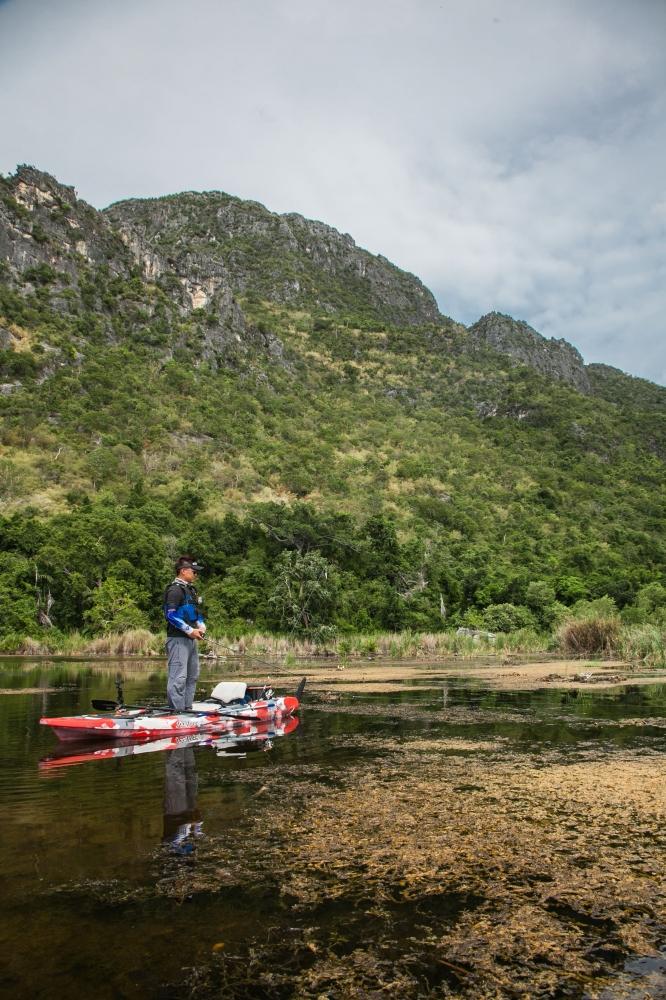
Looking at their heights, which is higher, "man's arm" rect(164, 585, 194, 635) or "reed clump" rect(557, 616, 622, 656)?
"man's arm" rect(164, 585, 194, 635)

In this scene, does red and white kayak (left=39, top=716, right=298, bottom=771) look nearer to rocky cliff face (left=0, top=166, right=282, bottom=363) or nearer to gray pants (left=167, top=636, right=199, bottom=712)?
gray pants (left=167, top=636, right=199, bottom=712)

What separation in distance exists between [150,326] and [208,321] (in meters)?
8.83

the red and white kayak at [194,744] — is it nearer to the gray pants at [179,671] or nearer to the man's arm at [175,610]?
the gray pants at [179,671]

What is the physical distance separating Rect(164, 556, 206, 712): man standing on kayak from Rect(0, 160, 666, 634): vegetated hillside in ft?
72.9

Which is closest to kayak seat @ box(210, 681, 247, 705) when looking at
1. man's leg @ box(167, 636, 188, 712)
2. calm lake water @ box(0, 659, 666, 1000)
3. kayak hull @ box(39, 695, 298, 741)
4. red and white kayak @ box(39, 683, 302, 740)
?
red and white kayak @ box(39, 683, 302, 740)

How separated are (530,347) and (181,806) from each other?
133 meters

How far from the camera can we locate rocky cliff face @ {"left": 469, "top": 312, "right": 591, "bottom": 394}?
398 ft

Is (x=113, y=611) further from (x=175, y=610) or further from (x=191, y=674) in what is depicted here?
(x=175, y=610)

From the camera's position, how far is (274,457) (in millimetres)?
57844

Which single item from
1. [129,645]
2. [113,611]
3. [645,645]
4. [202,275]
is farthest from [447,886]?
[202,275]

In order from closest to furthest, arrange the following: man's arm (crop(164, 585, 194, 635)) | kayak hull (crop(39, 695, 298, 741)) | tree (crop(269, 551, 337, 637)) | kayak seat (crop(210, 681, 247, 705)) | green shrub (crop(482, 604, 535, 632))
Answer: kayak hull (crop(39, 695, 298, 741)) → man's arm (crop(164, 585, 194, 635)) → kayak seat (crop(210, 681, 247, 705)) → tree (crop(269, 551, 337, 637)) → green shrub (crop(482, 604, 535, 632))

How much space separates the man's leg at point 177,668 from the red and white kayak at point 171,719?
0.82 ft

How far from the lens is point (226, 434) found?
5991 cm

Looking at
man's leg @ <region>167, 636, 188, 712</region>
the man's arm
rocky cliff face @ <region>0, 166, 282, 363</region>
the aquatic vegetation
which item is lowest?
the aquatic vegetation
